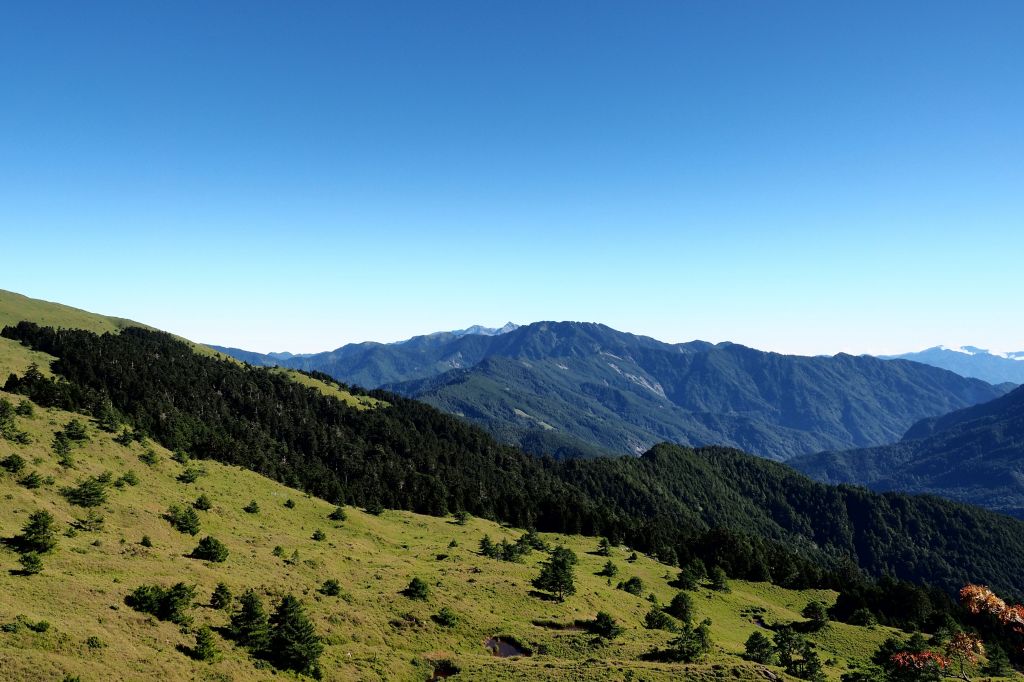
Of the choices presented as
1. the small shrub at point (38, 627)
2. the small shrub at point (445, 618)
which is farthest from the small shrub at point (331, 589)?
the small shrub at point (38, 627)

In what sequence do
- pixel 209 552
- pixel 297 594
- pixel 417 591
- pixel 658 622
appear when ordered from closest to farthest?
pixel 297 594
pixel 209 552
pixel 417 591
pixel 658 622

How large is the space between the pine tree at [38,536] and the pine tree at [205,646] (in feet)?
66.8

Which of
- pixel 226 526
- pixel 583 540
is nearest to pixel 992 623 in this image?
pixel 583 540

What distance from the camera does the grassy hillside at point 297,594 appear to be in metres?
44.1

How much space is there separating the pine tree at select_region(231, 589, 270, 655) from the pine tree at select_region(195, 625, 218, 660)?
2954 mm

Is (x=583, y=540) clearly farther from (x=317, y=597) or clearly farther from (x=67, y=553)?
(x=67, y=553)

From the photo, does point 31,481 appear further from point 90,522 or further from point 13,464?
point 90,522

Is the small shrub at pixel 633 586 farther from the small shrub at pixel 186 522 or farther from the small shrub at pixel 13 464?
the small shrub at pixel 13 464

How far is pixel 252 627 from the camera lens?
167 ft

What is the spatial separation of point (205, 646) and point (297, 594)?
1626cm

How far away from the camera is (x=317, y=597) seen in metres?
63.1

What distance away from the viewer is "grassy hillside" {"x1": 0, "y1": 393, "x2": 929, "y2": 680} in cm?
4409

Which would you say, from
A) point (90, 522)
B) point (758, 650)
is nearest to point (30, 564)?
point (90, 522)

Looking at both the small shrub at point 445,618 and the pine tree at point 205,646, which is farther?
the small shrub at point 445,618
